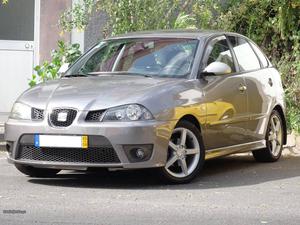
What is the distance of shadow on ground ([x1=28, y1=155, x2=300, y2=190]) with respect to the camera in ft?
26.5

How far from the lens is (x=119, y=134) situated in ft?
24.6

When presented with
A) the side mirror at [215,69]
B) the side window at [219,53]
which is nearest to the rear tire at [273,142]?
the side window at [219,53]

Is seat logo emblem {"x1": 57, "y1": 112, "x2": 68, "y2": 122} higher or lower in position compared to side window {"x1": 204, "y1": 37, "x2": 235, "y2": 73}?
lower

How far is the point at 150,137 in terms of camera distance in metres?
7.57

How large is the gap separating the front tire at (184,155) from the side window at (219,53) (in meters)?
0.90

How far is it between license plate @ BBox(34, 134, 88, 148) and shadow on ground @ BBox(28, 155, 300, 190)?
524 millimetres

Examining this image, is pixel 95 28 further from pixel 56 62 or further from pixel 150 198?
pixel 150 198

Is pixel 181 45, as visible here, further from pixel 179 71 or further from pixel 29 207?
pixel 29 207

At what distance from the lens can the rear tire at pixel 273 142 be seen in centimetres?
983

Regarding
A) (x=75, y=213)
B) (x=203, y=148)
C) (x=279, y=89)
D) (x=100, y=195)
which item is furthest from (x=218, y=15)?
(x=75, y=213)

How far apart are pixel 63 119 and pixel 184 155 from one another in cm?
123

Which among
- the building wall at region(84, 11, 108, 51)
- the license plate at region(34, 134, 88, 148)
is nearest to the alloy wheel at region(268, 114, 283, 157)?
the license plate at region(34, 134, 88, 148)

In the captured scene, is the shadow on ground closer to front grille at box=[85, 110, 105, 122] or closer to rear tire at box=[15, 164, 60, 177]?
rear tire at box=[15, 164, 60, 177]

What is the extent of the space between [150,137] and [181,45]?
1.56 meters
